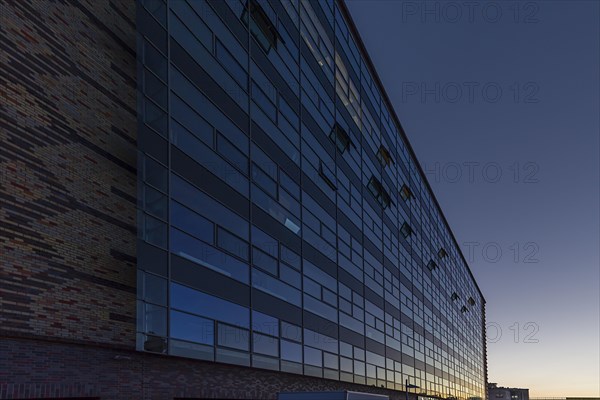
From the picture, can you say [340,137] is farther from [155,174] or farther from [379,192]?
[155,174]

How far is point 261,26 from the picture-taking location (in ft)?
79.4

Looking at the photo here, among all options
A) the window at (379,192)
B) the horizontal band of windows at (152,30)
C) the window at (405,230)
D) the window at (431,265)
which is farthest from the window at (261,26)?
the window at (431,265)

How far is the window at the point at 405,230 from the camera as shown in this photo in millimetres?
48019

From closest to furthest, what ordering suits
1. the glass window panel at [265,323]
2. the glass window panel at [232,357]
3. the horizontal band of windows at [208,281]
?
the horizontal band of windows at [208,281]
the glass window panel at [232,357]
the glass window panel at [265,323]

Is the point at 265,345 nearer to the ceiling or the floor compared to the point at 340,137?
nearer to the floor

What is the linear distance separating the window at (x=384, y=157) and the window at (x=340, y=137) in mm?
8456

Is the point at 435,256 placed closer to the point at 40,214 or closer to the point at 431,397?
the point at 431,397

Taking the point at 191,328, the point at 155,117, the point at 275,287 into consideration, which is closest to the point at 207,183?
the point at 155,117

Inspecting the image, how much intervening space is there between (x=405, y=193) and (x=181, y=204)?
35.9 metres

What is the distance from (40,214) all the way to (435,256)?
55.5 meters

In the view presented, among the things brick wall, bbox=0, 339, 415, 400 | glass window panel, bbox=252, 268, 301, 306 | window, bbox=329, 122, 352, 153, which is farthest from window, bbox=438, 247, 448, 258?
brick wall, bbox=0, 339, 415, 400

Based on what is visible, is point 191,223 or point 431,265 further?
point 431,265

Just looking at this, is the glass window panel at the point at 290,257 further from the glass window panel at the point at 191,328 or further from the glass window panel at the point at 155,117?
the glass window panel at the point at 155,117

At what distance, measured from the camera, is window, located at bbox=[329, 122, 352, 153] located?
3272 centimetres
